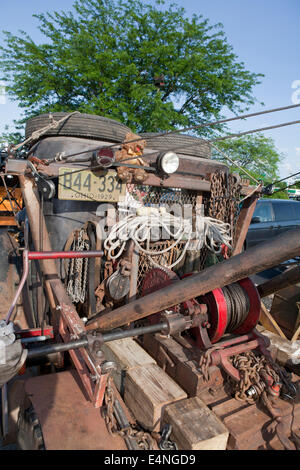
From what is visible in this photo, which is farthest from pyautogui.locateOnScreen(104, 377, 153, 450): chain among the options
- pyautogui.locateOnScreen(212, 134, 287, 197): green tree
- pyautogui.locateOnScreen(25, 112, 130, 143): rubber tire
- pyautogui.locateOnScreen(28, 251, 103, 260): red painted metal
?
pyautogui.locateOnScreen(212, 134, 287, 197): green tree

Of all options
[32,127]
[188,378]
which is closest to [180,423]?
[188,378]

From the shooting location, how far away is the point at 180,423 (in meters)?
1.97

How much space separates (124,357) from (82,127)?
317 centimetres

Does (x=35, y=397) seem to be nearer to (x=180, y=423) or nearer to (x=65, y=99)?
(x=180, y=423)

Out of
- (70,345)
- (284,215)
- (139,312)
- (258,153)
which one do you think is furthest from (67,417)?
(258,153)

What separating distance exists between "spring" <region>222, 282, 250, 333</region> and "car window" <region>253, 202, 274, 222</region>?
25.7 feet

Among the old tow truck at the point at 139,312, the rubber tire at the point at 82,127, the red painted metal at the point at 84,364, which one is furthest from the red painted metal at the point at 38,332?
the rubber tire at the point at 82,127

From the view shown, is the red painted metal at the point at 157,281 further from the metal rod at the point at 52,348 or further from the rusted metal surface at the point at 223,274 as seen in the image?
the metal rod at the point at 52,348

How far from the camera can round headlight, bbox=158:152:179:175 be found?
3480 mm

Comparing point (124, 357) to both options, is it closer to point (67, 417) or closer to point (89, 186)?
point (67, 417)

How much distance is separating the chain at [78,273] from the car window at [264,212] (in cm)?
783

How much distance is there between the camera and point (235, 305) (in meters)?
2.78

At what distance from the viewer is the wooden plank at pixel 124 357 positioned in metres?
2.61

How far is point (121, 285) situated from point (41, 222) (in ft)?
3.85
